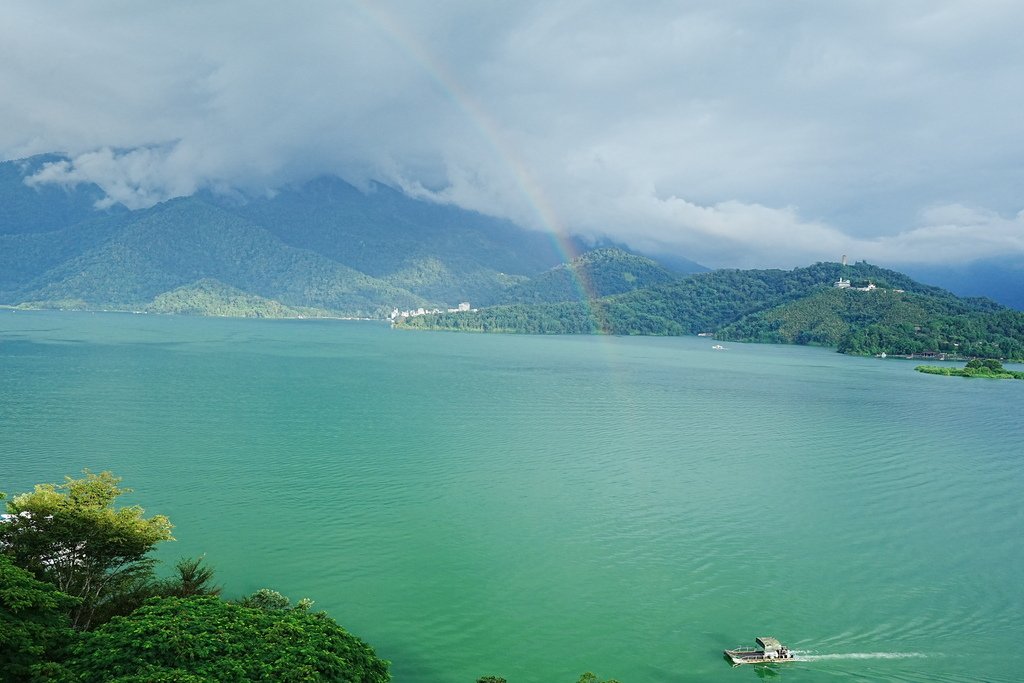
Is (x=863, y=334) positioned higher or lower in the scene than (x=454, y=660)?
higher

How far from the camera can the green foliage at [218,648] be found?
406 inches

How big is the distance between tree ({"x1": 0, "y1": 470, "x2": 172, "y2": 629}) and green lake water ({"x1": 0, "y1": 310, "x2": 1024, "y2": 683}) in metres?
4.21

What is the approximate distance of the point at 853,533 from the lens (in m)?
26.3

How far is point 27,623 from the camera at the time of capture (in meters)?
11.1

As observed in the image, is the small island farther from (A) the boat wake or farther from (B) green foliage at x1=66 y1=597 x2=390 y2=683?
(B) green foliage at x1=66 y1=597 x2=390 y2=683

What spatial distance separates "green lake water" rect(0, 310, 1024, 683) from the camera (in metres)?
17.6

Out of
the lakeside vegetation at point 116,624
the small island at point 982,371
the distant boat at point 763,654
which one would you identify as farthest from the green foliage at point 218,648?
the small island at point 982,371

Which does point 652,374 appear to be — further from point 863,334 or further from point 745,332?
point 745,332

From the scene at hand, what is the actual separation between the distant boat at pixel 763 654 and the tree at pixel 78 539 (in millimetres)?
14355

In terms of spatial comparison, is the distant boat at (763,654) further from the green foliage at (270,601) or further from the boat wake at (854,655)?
the green foliage at (270,601)

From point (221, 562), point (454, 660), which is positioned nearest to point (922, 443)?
point (454, 660)

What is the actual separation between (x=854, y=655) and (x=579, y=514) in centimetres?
1187

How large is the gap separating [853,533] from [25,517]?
2731 centimetres

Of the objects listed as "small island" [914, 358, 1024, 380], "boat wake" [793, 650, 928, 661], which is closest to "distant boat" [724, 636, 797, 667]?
"boat wake" [793, 650, 928, 661]
